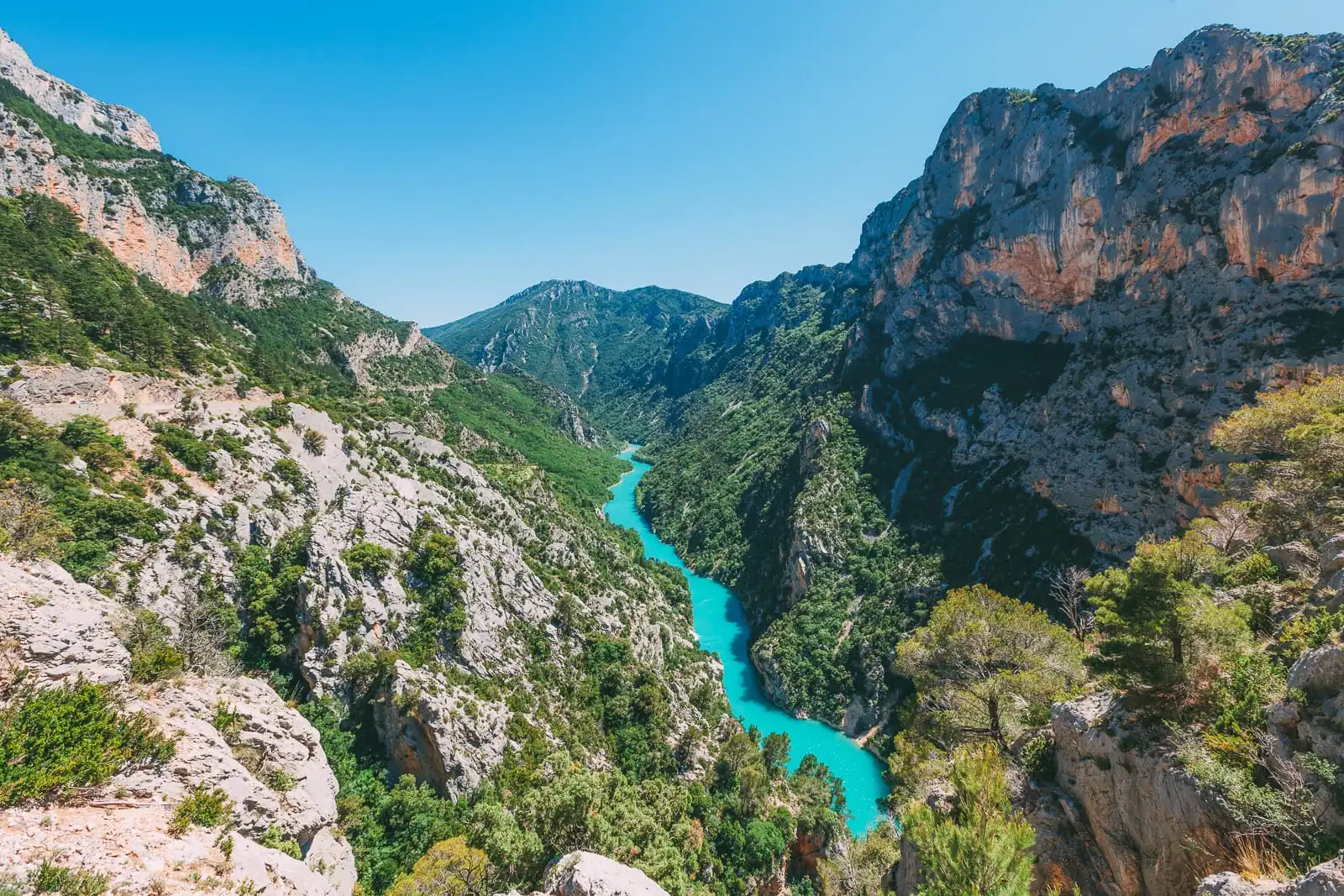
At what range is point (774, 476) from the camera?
9275 centimetres

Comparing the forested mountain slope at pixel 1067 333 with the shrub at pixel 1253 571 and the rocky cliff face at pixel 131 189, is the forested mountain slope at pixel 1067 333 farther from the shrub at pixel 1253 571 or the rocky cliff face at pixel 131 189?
the rocky cliff face at pixel 131 189

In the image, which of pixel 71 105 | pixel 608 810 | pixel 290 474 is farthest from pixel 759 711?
pixel 71 105

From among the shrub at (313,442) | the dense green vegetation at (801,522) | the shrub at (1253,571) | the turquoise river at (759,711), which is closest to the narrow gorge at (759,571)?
the shrub at (313,442)

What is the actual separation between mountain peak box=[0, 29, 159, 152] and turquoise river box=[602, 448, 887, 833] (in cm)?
10807

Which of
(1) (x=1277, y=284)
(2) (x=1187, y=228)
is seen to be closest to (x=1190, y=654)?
(1) (x=1277, y=284)

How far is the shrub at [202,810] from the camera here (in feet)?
32.1

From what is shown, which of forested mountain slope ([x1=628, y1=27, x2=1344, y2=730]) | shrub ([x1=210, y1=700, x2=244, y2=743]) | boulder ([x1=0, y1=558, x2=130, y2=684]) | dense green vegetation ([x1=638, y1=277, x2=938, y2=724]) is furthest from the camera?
dense green vegetation ([x1=638, y1=277, x2=938, y2=724])

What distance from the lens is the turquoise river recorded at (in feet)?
143

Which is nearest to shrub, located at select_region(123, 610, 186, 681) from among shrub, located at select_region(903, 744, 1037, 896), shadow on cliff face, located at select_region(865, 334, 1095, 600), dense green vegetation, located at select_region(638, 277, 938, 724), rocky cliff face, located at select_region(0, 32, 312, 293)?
shrub, located at select_region(903, 744, 1037, 896)

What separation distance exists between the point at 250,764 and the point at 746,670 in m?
55.4

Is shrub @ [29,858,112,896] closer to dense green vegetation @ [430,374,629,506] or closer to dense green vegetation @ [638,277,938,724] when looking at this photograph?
dense green vegetation @ [638,277,938,724]

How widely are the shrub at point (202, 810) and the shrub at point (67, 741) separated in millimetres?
1136

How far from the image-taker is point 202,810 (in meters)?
10.4

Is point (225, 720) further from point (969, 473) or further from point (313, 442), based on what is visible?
point (969, 473)
